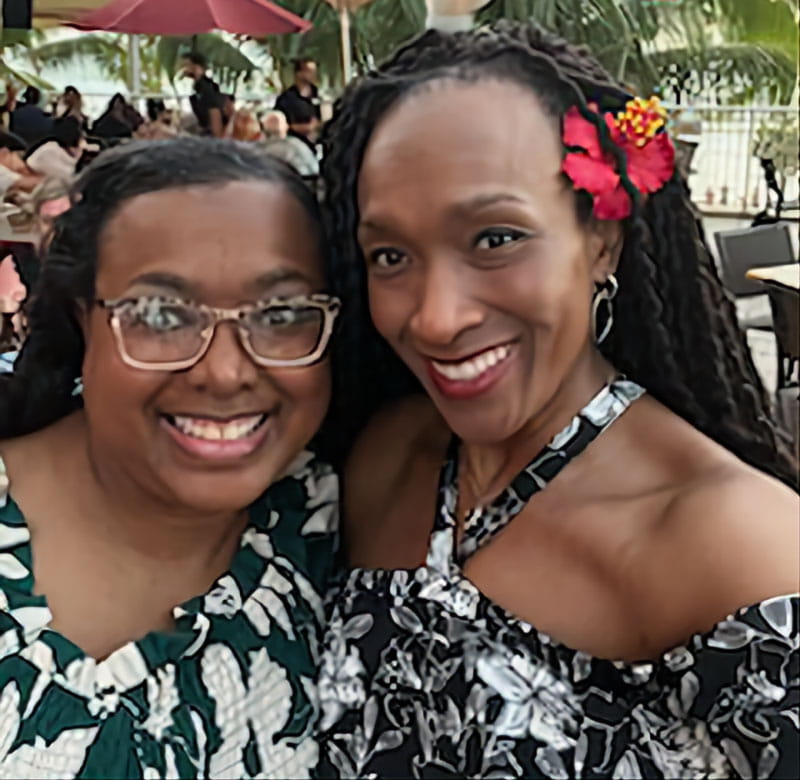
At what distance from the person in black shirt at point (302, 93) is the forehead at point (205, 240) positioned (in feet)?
0.30

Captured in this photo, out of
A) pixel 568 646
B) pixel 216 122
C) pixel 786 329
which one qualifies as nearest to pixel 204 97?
pixel 216 122

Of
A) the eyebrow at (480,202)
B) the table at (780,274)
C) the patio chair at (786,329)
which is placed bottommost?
the patio chair at (786,329)

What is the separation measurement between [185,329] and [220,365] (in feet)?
0.15

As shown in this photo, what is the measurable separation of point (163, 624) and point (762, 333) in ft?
2.97

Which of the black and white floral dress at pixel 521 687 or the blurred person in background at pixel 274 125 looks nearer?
the black and white floral dress at pixel 521 687

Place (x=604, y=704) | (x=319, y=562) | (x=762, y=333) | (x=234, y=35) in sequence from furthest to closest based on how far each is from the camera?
1. (x=762, y=333)
2. (x=319, y=562)
3. (x=234, y=35)
4. (x=604, y=704)

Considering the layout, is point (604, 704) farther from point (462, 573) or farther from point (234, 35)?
point (234, 35)

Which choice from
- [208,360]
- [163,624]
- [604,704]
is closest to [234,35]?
[208,360]

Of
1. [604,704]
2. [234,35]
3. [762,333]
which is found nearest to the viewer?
[604,704]

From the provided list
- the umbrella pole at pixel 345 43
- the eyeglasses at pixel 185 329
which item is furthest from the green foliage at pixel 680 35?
the eyeglasses at pixel 185 329

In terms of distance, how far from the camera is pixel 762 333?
1.49 m

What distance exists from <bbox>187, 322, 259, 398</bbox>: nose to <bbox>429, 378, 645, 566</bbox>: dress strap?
0.27 m

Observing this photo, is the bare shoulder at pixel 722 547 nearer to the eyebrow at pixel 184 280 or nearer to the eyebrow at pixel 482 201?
the eyebrow at pixel 482 201

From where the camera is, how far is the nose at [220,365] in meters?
0.99
